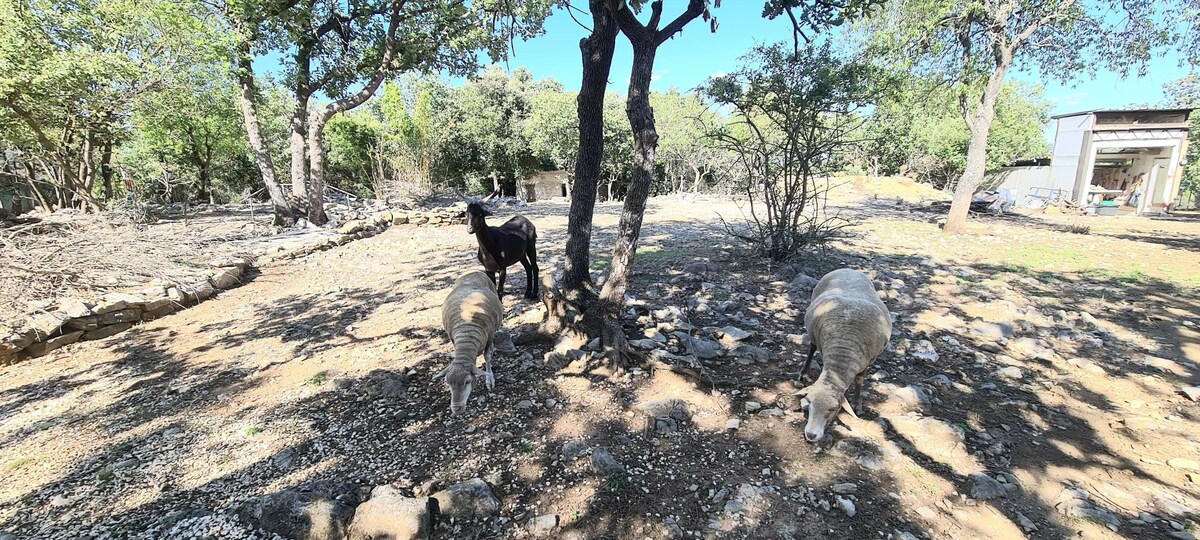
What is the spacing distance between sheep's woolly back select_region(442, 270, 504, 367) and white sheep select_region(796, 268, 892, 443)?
9.55ft

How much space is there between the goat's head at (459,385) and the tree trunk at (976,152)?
14078 millimetres

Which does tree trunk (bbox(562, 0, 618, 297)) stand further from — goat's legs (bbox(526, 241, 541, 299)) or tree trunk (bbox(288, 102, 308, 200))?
tree trunk (bbox(288, 102, 308, 200))

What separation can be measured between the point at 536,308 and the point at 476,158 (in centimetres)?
2918

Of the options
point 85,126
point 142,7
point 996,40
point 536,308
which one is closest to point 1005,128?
point 996,40

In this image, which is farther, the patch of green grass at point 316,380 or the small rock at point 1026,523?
the patch of green grass at point 316,380

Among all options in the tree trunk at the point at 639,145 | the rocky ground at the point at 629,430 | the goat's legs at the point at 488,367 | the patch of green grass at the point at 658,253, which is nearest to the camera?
the rocky ground at the point at 629,430

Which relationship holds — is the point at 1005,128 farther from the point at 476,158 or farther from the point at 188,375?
the point at 188,375

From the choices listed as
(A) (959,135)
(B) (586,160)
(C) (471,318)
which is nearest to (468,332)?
(C) (471,318)

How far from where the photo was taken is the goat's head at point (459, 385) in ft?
13.0

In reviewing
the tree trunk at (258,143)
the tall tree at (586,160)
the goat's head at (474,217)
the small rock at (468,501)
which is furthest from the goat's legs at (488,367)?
the tree trunk at (258,143)

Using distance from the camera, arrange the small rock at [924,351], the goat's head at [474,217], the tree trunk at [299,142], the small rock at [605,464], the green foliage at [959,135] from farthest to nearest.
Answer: the green foliage at [959,135]
the tree trunk at [299,142]
the goat's head at [474,217]
the small rock at [924,351]
the small rock at [605,464]

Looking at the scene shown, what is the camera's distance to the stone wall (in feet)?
17.7

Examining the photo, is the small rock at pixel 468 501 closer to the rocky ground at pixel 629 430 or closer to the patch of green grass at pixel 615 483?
the rocky ground at pixel 629 430

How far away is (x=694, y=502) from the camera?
3086 millimetres
